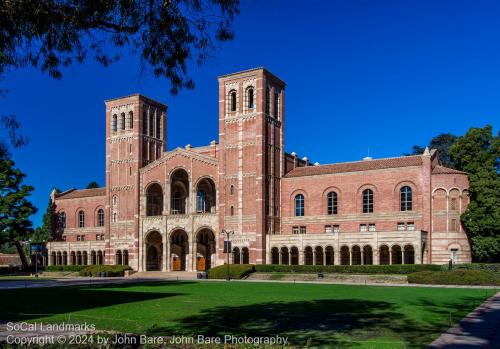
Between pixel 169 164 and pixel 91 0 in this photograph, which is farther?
pixel 169 164

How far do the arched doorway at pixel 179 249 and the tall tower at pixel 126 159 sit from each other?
4.68 meters

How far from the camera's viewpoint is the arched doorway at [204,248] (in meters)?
64.1

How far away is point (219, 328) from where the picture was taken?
16797 millimetres

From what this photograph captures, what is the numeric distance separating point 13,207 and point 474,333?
218 ft

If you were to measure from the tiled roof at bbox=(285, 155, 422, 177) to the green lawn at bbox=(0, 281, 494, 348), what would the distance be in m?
27.1

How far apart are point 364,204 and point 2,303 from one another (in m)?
38.7

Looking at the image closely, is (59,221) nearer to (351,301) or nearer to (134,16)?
(351,301)

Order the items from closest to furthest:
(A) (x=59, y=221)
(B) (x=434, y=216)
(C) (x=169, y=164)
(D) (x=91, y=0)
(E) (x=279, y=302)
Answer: (D) (x=91, y=0) → (E) (x=279, y=302) → (B) (x=434, y=216) → (C) (x=169, y=164) → (A) (x=59, y=221)

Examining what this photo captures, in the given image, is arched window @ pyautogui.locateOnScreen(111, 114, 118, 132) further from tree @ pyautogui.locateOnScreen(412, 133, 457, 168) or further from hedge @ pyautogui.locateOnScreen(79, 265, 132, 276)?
tree @ pyautogui.locateOnScreen(412, 133, 457, 168)

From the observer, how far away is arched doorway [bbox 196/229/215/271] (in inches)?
2525

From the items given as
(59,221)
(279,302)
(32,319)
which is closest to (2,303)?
(32,319)

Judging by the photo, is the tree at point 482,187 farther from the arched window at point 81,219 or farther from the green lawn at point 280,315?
the arched window at point 81,219

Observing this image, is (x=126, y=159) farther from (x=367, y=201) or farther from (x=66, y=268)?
(x=367, y=201)

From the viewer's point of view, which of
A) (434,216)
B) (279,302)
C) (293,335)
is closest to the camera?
(293,335)
